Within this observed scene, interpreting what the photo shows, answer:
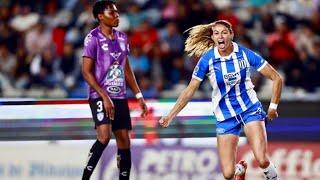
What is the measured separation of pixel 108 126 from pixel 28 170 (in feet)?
5.61

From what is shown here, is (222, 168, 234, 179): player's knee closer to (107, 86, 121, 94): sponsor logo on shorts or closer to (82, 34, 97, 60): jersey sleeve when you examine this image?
(107, 86, 121, 94): sponsor logo on shorts

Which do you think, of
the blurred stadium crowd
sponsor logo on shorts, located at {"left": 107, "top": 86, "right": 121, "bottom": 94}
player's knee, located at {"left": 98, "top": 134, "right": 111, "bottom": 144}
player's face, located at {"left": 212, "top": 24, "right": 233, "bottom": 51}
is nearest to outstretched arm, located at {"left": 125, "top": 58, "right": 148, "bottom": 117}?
sponsor logo on shorts, located at {"left": 107, "top": 86, "right": 121, "bottom": 94}

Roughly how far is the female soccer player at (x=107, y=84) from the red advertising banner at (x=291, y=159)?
72.0 inches

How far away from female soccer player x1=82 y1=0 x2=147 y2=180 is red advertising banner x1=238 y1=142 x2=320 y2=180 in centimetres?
183

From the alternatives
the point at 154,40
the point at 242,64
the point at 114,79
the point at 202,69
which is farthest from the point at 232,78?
the point at 154,40

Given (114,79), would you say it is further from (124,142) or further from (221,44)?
(221,44)

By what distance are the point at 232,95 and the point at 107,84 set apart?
4.39ft

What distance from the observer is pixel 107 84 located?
11.1 meters

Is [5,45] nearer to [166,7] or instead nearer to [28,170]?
[166,7]

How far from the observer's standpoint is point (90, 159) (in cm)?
1102

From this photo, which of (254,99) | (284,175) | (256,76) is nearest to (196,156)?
(284,175)

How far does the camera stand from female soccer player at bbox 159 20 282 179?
34.5ft

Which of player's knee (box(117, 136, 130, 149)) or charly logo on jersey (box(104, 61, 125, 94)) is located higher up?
charly logo on jersey (box(104, 61, 125, 94))

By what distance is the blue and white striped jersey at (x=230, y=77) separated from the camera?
1059 cm
